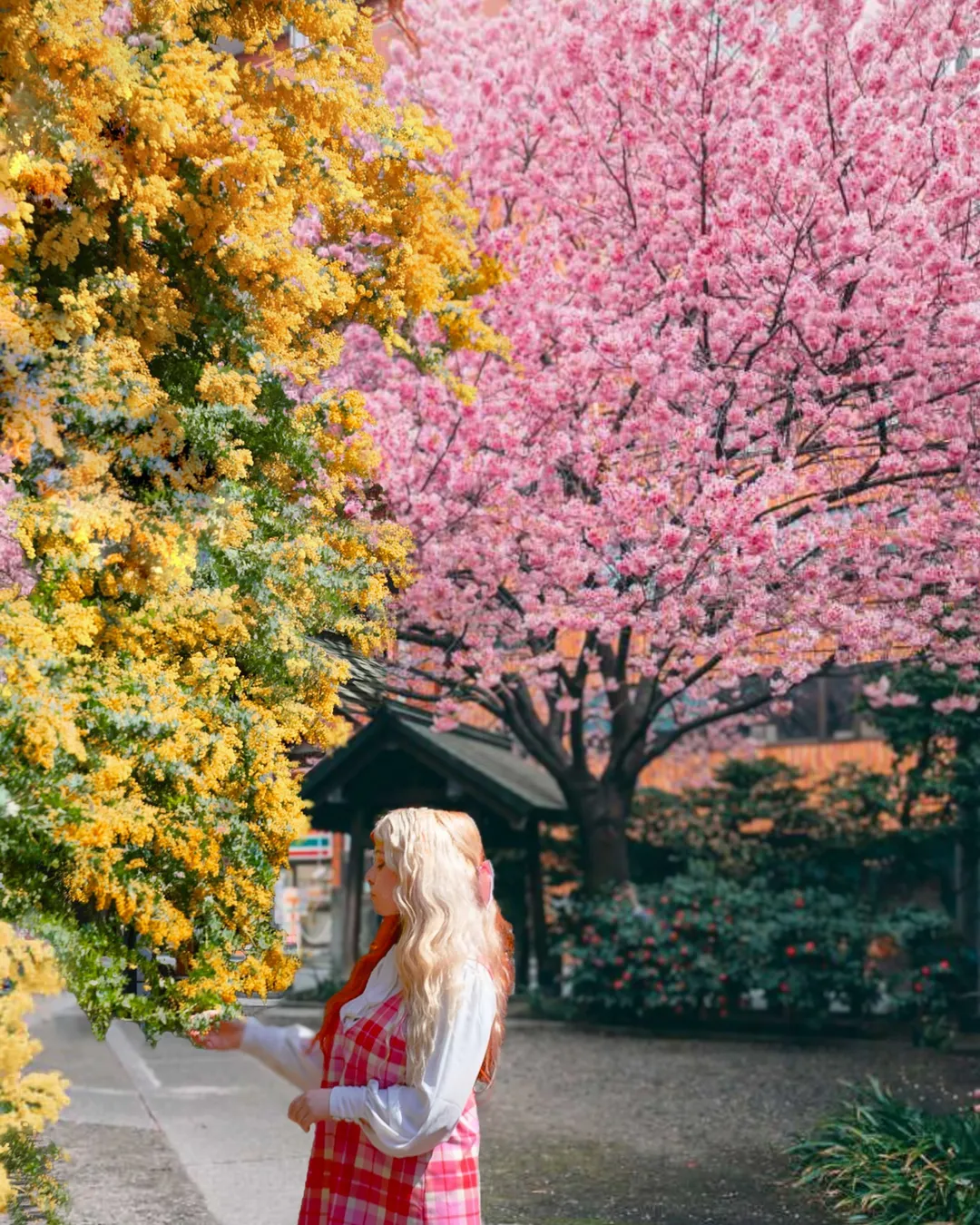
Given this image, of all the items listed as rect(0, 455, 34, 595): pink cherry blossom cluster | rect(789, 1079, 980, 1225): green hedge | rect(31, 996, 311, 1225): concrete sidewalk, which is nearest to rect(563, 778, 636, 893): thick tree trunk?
rect(31, 996, 311, 1225): concrete sidewalk

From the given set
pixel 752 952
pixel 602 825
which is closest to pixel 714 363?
pixel 602 825

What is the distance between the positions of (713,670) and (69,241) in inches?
328

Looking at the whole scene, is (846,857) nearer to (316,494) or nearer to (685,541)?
(685,541)

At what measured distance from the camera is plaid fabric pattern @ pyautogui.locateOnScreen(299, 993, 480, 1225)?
3418 millimetres

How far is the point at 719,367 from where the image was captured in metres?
10.3

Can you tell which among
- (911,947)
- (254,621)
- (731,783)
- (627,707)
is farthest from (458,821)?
(731,783)

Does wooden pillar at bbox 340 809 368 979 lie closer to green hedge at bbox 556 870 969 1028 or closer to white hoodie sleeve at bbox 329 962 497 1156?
Result: green hedge at bbox 556 870 969 1028

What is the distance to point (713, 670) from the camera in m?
12.5

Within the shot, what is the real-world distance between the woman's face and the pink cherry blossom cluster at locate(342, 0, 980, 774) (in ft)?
20.4

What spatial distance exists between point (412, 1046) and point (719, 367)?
779 centimetres

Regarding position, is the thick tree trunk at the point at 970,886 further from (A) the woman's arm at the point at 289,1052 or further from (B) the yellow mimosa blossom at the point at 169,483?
(A) the woman's arm at the point at 289,1052

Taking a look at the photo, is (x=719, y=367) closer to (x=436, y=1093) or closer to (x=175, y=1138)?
(x=175, y=1138)

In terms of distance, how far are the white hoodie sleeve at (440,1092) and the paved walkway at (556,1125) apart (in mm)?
5028

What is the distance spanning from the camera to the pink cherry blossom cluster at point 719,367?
10.1 metres
